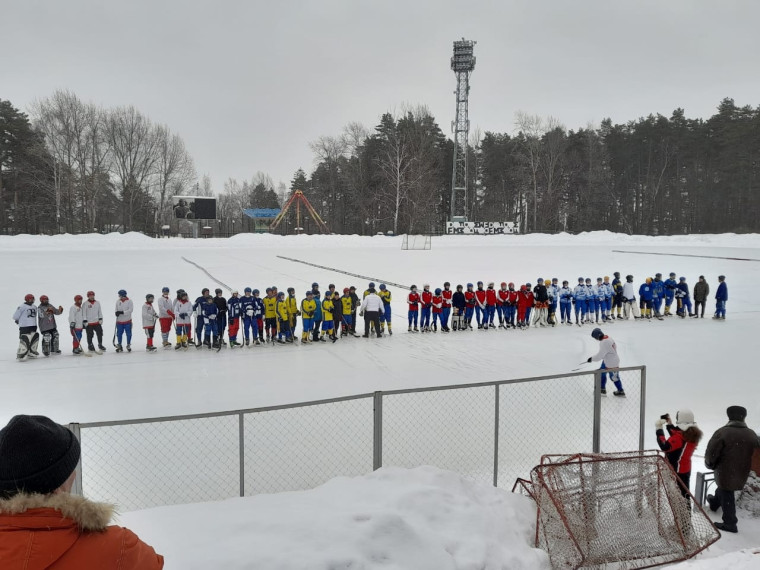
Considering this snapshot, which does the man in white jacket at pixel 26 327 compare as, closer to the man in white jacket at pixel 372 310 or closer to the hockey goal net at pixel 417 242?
the man in white jacket at pixel 372 310

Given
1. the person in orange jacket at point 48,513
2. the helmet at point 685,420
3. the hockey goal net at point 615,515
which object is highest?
the person in orange jacket at point 48,513

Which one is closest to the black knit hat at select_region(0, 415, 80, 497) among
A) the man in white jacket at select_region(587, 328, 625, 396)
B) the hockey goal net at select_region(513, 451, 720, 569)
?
the hockey goal net at select_region(513, 451, 720, 569)

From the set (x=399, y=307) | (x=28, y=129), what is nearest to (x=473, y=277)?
(x=399, y=307)

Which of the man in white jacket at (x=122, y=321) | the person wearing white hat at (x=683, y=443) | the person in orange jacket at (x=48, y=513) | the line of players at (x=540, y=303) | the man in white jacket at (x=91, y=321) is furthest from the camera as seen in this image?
the line of players at (x=540, y=303)

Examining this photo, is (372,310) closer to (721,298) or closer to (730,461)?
(730,461)

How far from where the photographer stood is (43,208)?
2298 inches

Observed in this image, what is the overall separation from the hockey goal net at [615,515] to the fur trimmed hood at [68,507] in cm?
372

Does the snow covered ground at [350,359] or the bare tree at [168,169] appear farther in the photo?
the bare tree at [168,169]

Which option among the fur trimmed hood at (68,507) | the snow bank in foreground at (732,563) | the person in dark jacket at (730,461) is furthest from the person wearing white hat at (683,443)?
the fur trimmed hood at (68,507)

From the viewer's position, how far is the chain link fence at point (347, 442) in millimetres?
6289

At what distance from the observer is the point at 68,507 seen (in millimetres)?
1654

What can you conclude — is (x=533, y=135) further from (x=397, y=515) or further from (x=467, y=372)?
(x=397, y=515)

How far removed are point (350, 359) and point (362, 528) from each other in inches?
356

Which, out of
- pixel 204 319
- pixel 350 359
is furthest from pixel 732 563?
pixel 204 319
